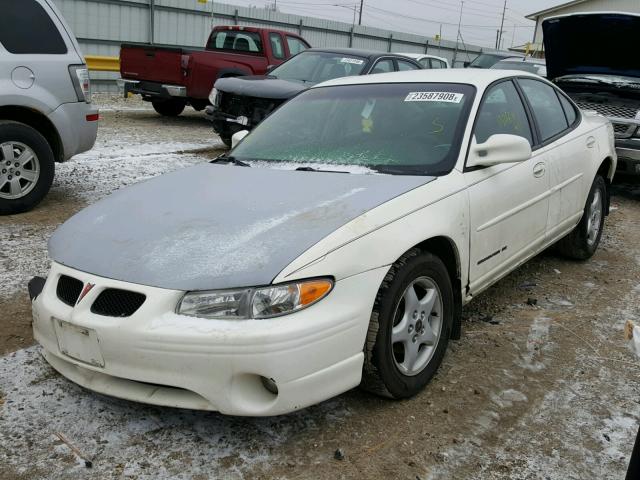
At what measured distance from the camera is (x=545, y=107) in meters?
4.58

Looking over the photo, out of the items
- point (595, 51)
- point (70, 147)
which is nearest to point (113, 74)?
point (70, 147)

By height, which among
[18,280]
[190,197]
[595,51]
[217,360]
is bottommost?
[18,280]

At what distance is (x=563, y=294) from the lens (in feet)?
14.8

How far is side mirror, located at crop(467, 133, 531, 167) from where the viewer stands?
3.40 meters

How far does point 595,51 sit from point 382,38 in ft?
58.3

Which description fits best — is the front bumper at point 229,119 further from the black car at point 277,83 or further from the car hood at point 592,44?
the car hood at point 592,44

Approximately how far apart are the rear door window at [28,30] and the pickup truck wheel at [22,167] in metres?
0.70

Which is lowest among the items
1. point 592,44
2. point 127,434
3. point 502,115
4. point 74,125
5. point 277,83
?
point 127,434

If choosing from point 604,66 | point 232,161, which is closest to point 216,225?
point 232,161

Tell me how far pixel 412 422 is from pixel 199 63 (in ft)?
31.0

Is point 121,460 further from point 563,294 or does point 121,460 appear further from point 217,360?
point 563,294

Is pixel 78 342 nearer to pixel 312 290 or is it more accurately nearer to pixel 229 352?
pixel 229 352

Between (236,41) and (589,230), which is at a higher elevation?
(236,41)

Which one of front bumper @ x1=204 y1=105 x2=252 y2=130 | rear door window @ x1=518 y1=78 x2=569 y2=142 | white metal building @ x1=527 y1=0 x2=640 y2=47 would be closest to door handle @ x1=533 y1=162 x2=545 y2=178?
rear door window @ x1=518 y1=78 x2=569 y2=142
